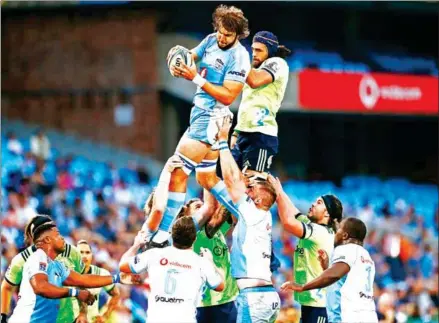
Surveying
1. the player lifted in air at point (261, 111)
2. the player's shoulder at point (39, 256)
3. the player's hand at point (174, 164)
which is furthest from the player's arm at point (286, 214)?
the player's shoulder at point (39, 256)

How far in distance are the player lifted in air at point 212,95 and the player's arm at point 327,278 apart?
1063 millimetres

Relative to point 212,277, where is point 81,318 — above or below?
below

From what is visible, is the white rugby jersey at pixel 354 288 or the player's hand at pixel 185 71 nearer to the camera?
the white rugby jersey at pixel 354 288

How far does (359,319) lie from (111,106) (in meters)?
18.3

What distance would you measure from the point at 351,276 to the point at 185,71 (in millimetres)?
2402

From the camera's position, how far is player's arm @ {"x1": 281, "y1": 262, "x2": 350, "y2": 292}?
10805 mm

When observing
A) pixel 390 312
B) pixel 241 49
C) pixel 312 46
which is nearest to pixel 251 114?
pixel 241 49

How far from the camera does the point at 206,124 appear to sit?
11539 millimetres

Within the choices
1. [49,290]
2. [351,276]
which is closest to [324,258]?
[351,276]

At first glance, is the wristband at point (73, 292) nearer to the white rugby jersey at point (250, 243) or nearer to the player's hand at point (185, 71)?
the white rugby jersey at point (250, 243)

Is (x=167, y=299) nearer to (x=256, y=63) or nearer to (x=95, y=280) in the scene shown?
(x=95, y=280)

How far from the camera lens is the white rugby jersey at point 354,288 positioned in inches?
433

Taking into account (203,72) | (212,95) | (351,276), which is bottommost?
(351,276)

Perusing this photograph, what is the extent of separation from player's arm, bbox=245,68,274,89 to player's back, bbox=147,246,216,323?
2.05 meters
